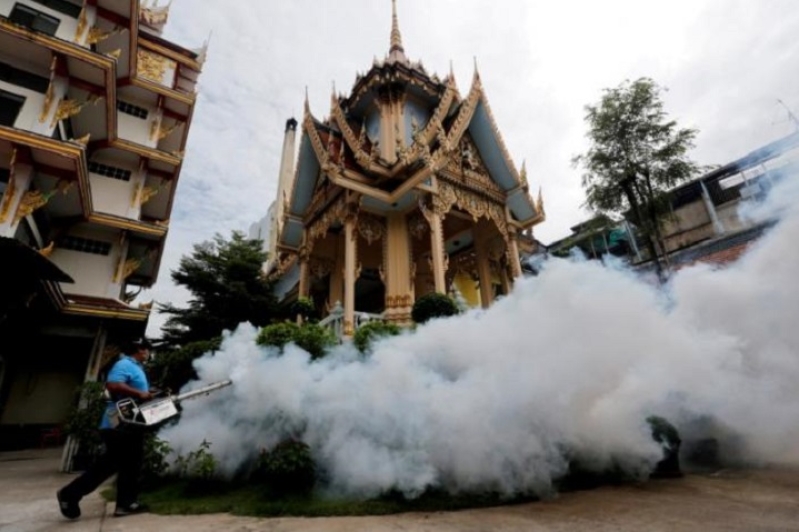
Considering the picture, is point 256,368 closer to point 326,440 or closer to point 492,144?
point 326,440

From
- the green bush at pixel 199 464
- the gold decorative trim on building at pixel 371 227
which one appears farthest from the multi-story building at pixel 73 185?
the gold decorative trim on building at pixel 371 227

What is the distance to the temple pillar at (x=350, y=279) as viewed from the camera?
960 centimetres

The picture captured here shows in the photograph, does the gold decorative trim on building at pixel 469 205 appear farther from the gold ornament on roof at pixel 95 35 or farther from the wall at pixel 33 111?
the gold ornament on roof at pixel 95 35

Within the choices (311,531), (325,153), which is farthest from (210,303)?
(311,531)

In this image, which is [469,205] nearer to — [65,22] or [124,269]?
[124,269]

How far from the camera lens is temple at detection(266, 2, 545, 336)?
1070 cm

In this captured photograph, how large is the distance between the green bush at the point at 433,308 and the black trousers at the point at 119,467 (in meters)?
5.45

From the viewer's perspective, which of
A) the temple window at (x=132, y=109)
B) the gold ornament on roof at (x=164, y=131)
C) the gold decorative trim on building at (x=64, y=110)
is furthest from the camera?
the gold ornament on roof at (x=164, y=131)

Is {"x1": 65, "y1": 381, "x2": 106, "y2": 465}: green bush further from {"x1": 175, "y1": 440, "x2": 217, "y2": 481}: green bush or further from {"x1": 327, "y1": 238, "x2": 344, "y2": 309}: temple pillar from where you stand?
{"x1": 327, "y1": 238, "x2": 344, "y2": 309}: temple pillar

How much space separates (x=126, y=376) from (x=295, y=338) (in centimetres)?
245

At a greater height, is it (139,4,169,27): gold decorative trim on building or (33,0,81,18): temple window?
(139,4,169,27): gold decorative trim on building

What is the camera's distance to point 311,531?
3.12 meters

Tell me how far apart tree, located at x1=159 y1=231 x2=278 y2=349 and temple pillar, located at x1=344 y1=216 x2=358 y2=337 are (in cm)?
750

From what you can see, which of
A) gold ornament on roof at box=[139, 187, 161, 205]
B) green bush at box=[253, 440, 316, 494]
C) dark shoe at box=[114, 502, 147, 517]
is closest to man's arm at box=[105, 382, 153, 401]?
dark shoe at box=[114, 502, 147, 517]
